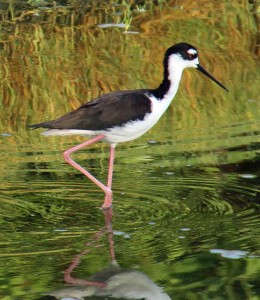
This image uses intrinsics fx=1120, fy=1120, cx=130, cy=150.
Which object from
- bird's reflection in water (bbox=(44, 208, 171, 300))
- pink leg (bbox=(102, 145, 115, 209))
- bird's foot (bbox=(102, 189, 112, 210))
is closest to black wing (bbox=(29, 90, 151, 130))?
pink leg (bbox=(102, 145, 115, 209))

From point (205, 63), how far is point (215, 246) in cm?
465

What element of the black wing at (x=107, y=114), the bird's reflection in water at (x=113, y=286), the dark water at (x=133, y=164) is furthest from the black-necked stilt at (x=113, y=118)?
the bird's reflection in water at (x=113, y=286)

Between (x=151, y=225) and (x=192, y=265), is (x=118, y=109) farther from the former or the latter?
(x=192, y=265)

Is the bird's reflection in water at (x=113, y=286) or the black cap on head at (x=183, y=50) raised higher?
the black cap on head at (x=183, y=50)

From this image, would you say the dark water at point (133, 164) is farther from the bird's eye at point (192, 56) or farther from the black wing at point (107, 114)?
the bird's eye at point (192, 56)

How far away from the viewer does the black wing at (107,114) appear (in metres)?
7.49

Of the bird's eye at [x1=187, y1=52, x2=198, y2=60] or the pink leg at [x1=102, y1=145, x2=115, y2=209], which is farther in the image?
the bird's eye at [x1=187, y1=52, x2=198, y2=60]

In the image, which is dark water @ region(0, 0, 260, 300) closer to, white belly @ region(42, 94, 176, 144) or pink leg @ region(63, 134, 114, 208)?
pink leg @ region(63, 134, 114, 208)

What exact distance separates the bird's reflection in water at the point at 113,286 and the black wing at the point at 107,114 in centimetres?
152

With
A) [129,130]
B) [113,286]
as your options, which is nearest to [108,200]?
[129,130]

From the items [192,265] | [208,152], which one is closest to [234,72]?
[208,152]

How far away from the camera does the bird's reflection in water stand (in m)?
5.64

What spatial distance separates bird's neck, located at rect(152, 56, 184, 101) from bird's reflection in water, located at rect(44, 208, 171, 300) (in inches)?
72.2

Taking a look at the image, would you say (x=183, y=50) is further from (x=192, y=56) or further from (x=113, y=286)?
(x=113, y=286)
